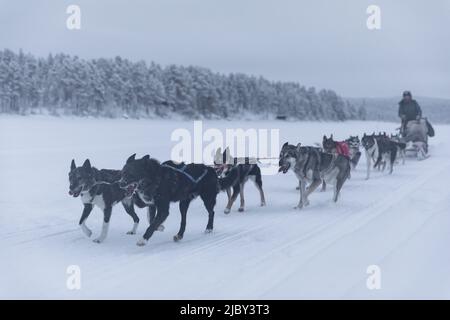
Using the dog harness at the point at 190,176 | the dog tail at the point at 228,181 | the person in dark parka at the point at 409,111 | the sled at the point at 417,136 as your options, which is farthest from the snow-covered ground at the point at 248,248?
the person in dark parka at the point at 409,111

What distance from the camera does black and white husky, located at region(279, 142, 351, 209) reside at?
785cm

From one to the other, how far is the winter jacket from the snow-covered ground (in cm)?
700

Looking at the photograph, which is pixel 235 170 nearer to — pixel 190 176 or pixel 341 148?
pixel 190 176

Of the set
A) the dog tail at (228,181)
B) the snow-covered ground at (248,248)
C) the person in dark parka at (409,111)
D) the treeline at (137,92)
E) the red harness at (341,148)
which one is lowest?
the snow-covered ground at (248,248)

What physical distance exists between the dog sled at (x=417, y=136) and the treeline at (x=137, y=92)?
20.9 meters

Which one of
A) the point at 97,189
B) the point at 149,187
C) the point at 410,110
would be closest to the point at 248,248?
the point at 149,187

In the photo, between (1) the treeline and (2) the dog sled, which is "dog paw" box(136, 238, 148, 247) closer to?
(2) the dog sled

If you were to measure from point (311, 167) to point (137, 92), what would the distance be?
36.4 m

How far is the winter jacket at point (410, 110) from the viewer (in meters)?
16.1

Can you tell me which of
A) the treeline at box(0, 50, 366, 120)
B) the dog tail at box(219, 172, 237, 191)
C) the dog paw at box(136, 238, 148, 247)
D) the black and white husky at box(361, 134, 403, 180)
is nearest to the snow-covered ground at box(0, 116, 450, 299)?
the dog paw at box(136, 238, 148, 247)

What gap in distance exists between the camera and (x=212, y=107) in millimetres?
45156

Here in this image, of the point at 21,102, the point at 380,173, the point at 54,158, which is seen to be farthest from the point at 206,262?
the point at 21,102

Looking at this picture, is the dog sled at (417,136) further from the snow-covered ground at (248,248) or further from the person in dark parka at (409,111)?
the snow-covered ground at (248,248)
